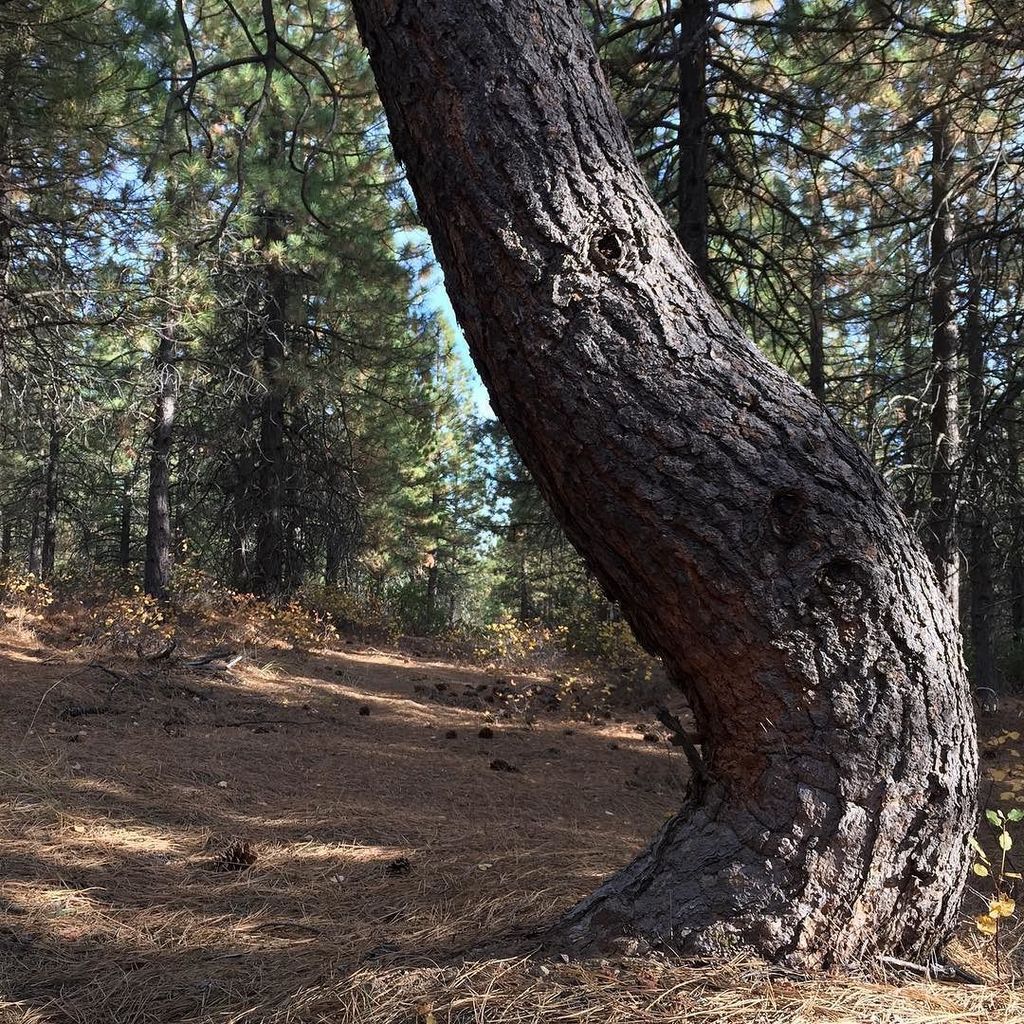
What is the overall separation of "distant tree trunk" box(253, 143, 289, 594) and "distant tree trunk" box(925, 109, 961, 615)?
28.8 feet

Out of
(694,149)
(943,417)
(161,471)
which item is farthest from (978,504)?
(161,471)

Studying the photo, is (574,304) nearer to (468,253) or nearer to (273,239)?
(468,253)

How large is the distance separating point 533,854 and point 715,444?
6.54 feet

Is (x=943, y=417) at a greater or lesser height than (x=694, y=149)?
lesser

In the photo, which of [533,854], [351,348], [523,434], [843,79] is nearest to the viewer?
[523,434]

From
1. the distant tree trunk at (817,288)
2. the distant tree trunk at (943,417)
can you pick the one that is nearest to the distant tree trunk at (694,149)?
the distant tree trunk at (817,288)

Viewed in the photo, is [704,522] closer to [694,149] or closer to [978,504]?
[978,504]

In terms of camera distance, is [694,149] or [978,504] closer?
[978,504]

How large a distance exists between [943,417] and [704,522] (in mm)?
5661

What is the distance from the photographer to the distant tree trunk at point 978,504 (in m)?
4.80

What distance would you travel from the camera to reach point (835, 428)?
1.81 metres

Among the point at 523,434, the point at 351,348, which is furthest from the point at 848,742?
the point at 351,348

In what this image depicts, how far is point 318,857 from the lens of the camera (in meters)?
3.09

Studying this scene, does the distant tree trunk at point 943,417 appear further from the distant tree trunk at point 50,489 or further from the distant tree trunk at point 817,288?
the distant tree trunk at point 50,489
